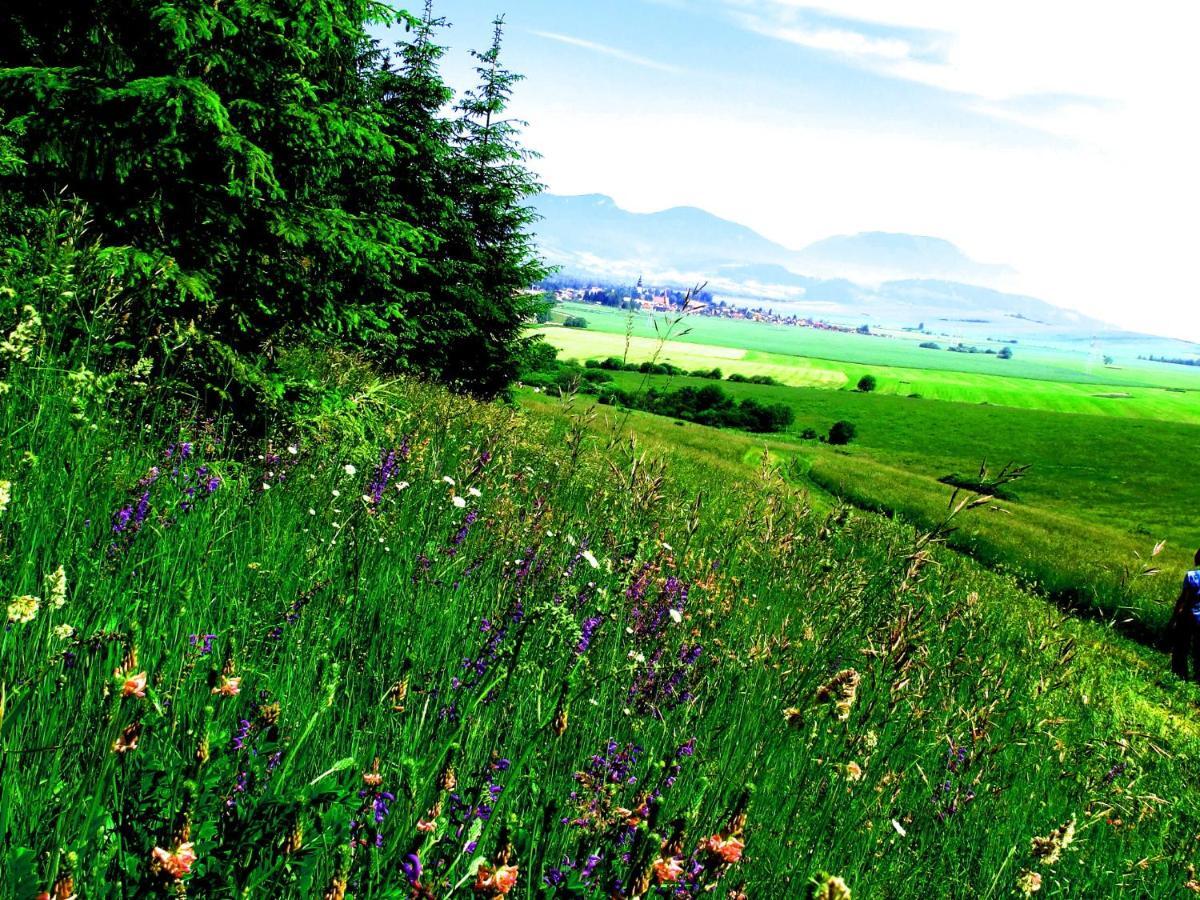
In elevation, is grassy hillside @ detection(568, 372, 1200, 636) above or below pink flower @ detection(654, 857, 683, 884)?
below

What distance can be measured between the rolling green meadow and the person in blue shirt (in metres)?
2.52

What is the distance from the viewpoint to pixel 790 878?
219cm

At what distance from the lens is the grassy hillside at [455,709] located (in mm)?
1257

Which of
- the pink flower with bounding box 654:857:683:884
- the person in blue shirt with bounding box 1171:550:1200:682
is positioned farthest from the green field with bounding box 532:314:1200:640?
the pink flower with bounding box 654:857:683:884

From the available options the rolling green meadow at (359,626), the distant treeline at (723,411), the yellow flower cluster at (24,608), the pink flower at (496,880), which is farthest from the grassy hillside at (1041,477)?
the distant treeline at (723,411)

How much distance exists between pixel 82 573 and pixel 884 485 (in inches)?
1262

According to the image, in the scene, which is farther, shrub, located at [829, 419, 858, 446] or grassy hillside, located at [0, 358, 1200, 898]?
shrub, located at [829, 419, 858, 446]

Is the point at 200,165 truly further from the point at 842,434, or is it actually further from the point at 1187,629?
the point at 842,434

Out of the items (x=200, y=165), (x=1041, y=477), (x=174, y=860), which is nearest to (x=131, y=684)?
(x=174, y=860)

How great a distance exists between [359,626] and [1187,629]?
13251 mm

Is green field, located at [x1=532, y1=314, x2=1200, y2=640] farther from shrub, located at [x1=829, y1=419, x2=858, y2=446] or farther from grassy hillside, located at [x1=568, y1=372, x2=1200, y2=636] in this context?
shrub, located at [x1=829, y1=419, x2=858, y2=446]

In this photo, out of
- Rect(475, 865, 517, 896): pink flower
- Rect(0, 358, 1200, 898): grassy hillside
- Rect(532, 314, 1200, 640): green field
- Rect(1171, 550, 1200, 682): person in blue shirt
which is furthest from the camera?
Rect(532, 314, 1200, 640): green field

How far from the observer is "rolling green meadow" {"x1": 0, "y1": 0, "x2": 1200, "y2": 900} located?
1.33 m

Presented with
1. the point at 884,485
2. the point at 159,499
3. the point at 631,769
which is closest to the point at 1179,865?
the point at 631,769
